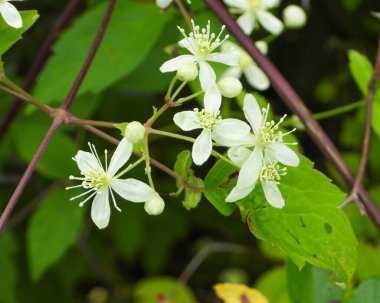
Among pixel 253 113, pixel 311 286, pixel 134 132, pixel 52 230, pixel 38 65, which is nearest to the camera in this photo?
pixel 134 132

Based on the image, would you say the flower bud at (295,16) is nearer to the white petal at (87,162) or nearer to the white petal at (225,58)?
the white petal at (225,58)

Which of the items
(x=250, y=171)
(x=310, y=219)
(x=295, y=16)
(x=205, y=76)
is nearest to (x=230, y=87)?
(x=205, y=76)

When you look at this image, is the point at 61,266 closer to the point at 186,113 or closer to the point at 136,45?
the point at 136,45

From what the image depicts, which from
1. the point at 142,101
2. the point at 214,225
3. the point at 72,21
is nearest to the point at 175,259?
the point at 214,225

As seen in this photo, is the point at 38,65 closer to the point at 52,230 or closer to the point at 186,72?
the point at 52,230

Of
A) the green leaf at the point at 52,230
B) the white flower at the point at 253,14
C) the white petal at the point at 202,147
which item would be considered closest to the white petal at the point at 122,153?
the white petal at the point at 202,147

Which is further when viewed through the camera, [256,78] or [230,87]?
[256,78]

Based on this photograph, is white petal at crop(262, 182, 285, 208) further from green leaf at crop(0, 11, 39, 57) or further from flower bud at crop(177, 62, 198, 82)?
green leaf at crop(0, 11, 39, 57)
